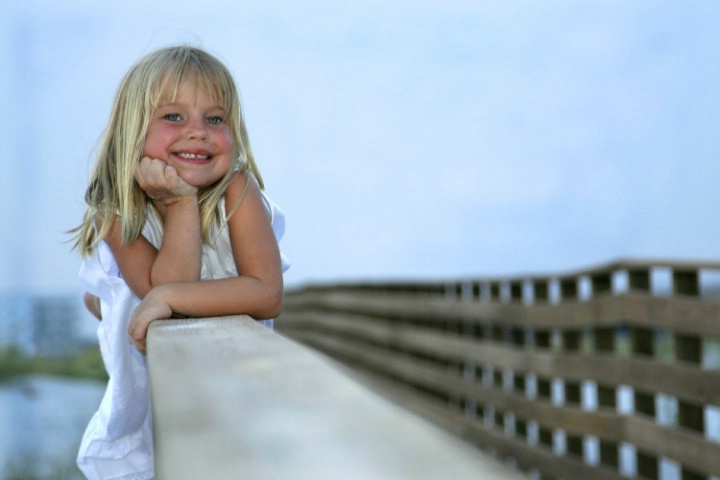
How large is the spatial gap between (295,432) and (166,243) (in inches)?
49.4

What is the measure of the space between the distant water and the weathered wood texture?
3.27 metres

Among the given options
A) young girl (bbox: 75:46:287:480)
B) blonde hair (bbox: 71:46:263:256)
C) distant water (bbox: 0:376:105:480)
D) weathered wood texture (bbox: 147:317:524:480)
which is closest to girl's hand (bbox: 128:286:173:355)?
young girl (bbox: 75:46:287:480)

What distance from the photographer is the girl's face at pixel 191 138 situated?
1647 millimetres

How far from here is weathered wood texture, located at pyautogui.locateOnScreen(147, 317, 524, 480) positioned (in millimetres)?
318

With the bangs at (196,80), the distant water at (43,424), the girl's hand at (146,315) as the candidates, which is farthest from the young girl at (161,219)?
the distant water at (43,424)

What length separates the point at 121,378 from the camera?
64.5 inches

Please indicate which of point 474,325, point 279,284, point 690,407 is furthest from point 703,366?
point 474,325

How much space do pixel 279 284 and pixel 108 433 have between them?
1.43ft

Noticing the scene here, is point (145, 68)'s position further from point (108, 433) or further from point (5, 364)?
point (5, 364)

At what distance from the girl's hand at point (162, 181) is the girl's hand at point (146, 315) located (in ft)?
0.84

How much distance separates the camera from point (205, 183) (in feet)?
5.42

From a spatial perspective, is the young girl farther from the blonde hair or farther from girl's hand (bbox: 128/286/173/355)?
girl's hand (bbox: 128/286/173/355)

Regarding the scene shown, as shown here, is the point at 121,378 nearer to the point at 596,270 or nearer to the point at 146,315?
the point at 146,315

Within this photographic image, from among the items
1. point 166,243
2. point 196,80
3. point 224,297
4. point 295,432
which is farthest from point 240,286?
point 295,432
